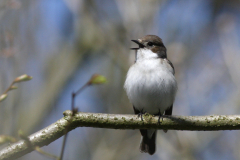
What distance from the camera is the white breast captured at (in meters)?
5.05

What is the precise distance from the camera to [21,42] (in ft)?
27.2

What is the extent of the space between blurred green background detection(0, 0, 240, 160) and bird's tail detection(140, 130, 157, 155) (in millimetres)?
1575

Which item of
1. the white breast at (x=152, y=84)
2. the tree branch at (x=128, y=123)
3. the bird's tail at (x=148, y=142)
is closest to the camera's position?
the tree branch at (x=128, y=123)

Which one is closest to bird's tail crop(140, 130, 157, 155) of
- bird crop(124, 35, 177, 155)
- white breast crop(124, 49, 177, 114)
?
bird crop(124, 35, 177, 155)

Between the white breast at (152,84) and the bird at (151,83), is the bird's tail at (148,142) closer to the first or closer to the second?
the bird at (151,83)

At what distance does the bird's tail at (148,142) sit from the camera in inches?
231

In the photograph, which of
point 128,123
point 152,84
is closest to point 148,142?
point 152,84

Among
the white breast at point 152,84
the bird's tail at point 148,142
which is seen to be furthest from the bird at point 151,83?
the bird's tail at point 148,142

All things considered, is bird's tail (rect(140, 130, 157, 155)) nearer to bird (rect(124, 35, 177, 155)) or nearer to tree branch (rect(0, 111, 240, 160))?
bird (rect(124, 35, 177, 155))

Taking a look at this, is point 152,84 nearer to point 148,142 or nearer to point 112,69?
point 148,142

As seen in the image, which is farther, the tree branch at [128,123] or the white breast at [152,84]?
the white breast at [152,84]

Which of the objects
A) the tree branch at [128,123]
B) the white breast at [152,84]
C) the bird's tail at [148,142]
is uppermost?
the white breast at [152,84]

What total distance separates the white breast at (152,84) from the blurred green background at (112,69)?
211cm

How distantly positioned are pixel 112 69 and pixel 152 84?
14.6 ft
